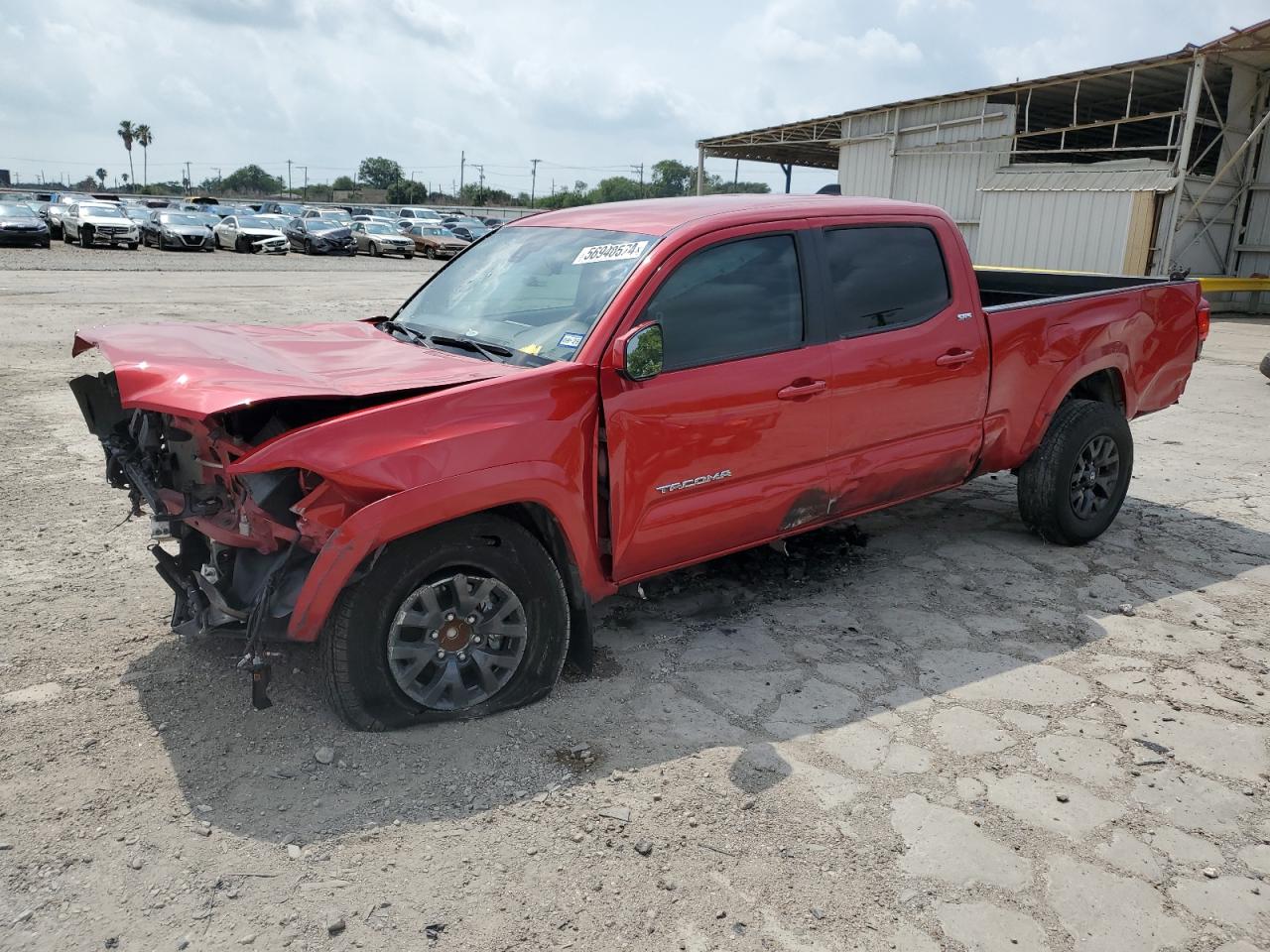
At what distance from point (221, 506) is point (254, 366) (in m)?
0.52

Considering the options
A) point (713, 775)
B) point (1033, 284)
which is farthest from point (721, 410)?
point (1033, 284)

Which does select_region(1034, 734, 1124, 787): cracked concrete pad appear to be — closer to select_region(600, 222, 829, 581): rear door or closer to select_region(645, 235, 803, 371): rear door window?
select_region(600, 222, 829, 581): rear door

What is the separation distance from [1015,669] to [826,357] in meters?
1.54

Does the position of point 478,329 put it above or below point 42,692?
above

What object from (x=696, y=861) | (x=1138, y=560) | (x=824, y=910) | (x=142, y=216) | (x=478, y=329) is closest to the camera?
(x=824, y=910)

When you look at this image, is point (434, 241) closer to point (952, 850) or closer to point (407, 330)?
point (407, 330)

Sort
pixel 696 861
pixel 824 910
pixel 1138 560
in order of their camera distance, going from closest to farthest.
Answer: pixel 824 910
pixel 696 861
pixel 1138 560

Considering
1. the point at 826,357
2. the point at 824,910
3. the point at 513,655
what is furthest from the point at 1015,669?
the point at 513,655

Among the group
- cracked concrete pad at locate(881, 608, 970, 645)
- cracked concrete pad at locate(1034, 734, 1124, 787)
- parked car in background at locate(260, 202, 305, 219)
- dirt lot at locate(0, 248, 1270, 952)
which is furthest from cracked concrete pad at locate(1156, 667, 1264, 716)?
parked car in background at locate(260, 202, 305, 219)

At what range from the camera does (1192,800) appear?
3262 mm

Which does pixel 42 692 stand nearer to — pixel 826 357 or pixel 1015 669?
pixel 826 357

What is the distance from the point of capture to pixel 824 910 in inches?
107

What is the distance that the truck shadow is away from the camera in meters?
3.26

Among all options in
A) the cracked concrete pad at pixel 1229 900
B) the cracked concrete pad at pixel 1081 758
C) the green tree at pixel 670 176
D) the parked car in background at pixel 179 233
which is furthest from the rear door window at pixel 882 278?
the green tree at pixel 670 176
